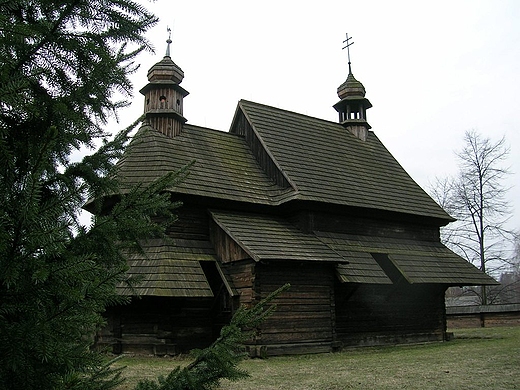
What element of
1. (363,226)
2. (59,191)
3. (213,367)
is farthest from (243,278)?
(59,191)

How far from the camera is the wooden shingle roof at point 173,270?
12.1 m

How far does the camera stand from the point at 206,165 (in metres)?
15.8

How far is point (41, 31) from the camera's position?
2631 millimetres

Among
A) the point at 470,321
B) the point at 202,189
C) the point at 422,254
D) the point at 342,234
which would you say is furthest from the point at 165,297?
the point at 470,321

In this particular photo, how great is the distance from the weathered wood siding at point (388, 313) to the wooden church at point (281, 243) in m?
0.05

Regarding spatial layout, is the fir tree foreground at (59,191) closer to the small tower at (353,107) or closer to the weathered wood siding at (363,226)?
the weathered wood siding at (363,226)

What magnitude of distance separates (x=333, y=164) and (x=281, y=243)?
18.7 feet

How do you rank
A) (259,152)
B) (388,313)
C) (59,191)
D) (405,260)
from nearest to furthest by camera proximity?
(59,191) → (388,313) → (405,260) → (259,152)

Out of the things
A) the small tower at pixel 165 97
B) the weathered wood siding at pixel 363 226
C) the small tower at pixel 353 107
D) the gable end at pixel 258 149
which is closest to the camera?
the weathered wood siding at pixel 363 226

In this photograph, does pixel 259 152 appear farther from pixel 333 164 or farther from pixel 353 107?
pixel 353 107

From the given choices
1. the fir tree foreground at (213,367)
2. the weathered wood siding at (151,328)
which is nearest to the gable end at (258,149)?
the weathered wood siding at (151,328)

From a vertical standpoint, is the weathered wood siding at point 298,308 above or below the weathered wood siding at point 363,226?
below

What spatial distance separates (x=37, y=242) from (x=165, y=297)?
10940 mm

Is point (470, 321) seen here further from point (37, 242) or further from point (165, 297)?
point (37, 242)
